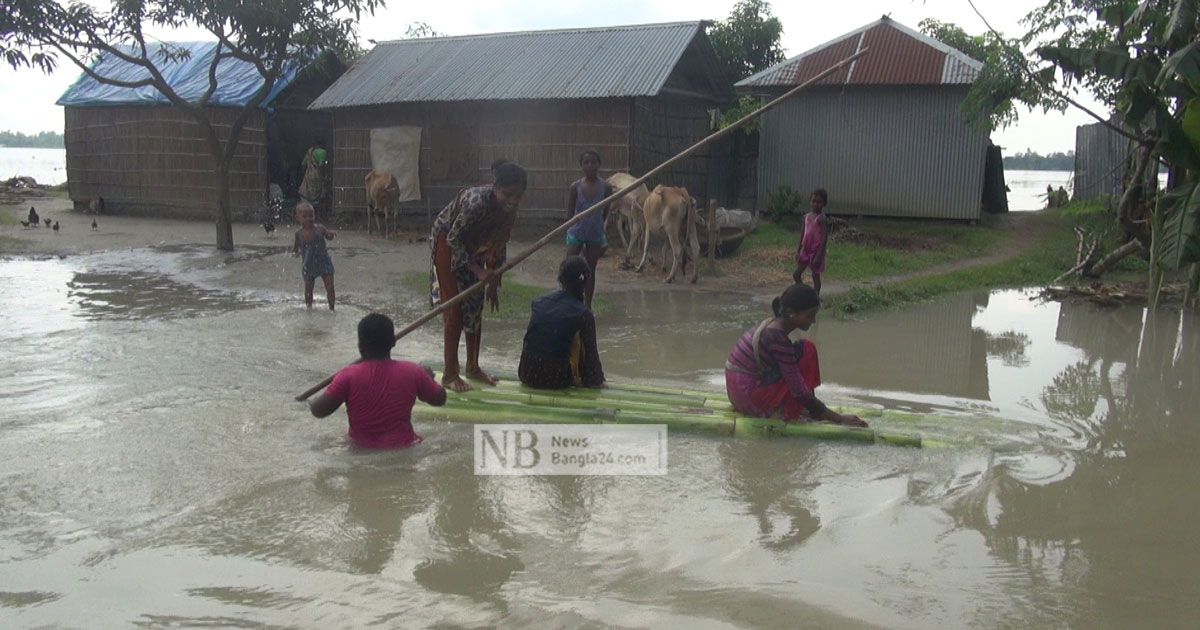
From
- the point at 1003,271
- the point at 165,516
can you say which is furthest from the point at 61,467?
the point at 1003,271

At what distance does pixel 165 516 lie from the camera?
449 centimetres

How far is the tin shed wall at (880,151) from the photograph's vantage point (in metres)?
17.8

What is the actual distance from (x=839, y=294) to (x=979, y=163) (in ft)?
24.7

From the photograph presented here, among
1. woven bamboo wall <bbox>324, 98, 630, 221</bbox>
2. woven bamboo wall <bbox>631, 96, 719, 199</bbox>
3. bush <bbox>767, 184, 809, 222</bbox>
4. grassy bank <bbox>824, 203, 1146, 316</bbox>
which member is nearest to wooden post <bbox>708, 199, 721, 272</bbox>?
grassy bank <bbox>824, 203, 1146, 316</bbox>

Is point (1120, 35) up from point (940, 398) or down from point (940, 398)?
up

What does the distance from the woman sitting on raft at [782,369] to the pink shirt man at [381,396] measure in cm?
173

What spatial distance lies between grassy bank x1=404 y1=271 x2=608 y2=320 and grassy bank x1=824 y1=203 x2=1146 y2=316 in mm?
2577

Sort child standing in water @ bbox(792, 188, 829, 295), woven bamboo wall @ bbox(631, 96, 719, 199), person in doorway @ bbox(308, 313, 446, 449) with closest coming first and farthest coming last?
person in doorway @ bbox(308, 313, 446, 449) < child standing in water @ bbox(792, 188, 829, 295) < woven bamboo wall @ bbox(631, 96, 719, 199)

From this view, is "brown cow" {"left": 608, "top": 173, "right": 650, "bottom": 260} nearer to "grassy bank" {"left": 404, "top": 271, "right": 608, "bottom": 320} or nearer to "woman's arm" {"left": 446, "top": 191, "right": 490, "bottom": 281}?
"grassy bank" {"left": 404, "top": 271, "right": 608, "bottom": 320}

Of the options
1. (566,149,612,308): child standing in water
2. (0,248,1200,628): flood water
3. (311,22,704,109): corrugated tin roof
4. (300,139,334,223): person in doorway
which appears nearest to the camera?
(0,248,1200,628): flood water

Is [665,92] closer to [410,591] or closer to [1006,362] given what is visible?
[1006,362]

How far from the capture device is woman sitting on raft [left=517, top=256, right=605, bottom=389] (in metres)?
6.19

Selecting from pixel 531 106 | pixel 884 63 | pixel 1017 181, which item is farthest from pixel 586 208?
pixel 1017 181

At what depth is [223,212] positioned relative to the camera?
15.5m
